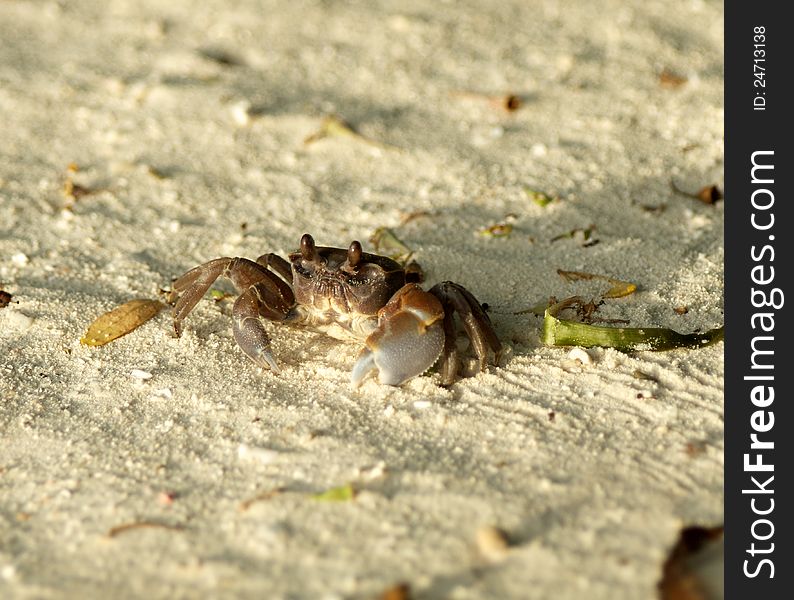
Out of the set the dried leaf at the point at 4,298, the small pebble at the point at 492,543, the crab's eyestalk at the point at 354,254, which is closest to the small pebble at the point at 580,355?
the crab's eyestalk at the point at 354,254

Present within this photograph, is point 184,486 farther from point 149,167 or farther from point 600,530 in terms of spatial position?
point 149,167

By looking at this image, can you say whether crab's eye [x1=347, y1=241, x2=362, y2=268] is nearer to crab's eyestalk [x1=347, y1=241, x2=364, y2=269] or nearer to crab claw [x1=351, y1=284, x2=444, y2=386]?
crab's eyestalk [x1=347, y1=241, x2=364, y2=269]

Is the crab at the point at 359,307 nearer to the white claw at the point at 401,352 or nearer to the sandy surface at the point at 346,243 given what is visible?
the white claw at the point at 401,352

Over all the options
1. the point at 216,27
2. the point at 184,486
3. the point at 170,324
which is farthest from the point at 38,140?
the point at 184,486

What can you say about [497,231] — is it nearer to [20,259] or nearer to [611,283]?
[611,283]

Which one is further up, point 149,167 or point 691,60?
point 691,60
